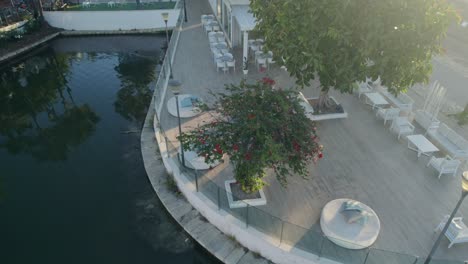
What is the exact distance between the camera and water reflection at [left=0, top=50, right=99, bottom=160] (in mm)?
15516

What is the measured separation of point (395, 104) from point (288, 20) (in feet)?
22.5

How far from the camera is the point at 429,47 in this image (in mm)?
10852

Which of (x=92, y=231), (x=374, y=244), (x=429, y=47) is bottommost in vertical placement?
(x=92, y=231)

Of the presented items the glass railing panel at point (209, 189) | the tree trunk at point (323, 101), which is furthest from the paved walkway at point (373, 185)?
the tree trunk at point (323, 101)

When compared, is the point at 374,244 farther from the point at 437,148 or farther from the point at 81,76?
the point at 81,76

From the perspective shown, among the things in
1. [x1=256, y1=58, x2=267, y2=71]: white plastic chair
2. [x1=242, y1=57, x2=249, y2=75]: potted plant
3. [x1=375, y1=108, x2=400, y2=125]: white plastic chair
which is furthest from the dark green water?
[x1=375, y1=108, x2=400, y2=125]: white plastic chair

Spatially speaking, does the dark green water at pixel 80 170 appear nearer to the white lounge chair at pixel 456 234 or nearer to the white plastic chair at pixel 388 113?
the white lounge chair at pixel 456 234

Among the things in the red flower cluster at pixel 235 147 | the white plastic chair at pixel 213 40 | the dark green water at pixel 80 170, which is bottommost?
the dark green water at pixel 80 170

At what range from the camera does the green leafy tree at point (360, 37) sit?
1012cm

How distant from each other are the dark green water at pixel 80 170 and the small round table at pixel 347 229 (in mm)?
3887

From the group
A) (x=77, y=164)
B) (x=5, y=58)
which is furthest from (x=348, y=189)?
(x=5, y=58)

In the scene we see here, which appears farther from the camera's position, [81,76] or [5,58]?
[5,58]

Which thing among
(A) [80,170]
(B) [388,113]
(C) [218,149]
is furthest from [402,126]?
(A) [80,170]

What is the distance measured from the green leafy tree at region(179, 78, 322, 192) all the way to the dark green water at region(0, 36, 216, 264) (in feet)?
11.4
